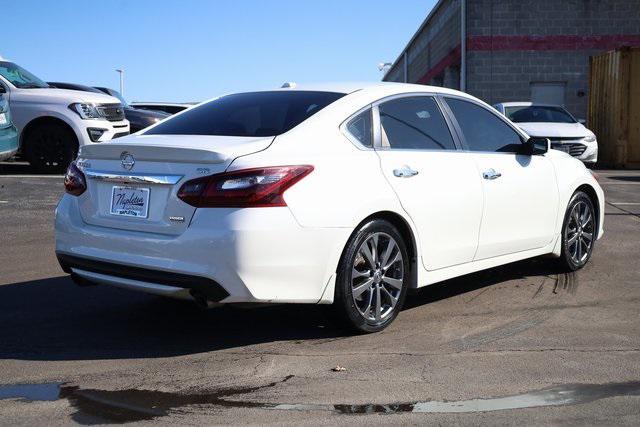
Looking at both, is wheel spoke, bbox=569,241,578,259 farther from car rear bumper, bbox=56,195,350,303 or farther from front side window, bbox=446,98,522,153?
car rear bumper, bbox=56,195,350,303

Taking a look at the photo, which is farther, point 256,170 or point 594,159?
point 594,159

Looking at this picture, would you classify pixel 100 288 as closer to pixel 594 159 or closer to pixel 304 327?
pixel 304 327

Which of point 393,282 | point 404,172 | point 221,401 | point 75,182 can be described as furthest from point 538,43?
point 221,401

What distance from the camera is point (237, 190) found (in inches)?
183

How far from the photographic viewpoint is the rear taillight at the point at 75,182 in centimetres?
529

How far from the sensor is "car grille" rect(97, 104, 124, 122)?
1558 cm

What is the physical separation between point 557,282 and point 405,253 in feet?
6.85

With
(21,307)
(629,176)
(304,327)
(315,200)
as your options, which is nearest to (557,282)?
(304,327)

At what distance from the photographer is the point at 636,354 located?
4.92 meters

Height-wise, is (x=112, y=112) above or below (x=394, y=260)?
above

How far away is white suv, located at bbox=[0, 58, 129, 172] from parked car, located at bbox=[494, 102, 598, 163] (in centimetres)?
880

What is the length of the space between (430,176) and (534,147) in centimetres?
144

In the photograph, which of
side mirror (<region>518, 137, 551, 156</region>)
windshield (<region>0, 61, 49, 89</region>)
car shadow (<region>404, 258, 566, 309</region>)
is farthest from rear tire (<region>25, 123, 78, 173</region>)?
side mirror (<region>518, 137, 551, 156</region>)

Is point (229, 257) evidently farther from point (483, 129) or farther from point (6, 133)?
point (6, 133)
